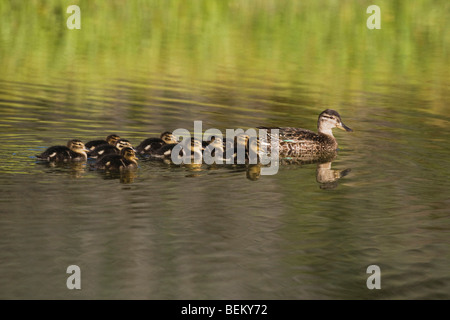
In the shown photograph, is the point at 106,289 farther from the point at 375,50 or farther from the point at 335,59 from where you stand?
the point at 375,50

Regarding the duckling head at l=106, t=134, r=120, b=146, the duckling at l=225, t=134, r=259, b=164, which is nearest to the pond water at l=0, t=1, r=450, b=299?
the duckling at l=225, t=134, r=259, b=164

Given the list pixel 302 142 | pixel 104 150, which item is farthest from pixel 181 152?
pixel 302 142

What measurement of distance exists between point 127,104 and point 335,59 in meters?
7.08

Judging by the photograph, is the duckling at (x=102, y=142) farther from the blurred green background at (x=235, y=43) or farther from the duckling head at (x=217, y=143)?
the blurred green background at (x=235, y=43)

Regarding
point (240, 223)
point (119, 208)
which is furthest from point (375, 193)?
point (119, 208)

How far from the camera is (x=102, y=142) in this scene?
10781 millimetres

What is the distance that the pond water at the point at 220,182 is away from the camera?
669cm

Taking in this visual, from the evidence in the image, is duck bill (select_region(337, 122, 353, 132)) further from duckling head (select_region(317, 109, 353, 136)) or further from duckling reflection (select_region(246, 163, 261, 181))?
duckling reflection (select_region(246, 163, 261, 181))

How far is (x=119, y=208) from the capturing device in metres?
8.30

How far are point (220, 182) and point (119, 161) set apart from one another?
110 cm

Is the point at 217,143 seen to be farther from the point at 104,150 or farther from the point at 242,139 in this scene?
the point at 104,150

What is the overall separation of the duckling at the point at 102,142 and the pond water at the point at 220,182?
1.93ft

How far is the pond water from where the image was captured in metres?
6.69

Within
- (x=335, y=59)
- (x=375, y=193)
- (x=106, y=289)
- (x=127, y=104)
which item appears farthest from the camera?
(x=335, y=59)
